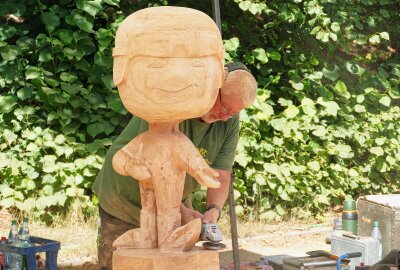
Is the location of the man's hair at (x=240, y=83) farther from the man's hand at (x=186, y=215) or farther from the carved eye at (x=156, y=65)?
the carved eye at (x=156, y=65)

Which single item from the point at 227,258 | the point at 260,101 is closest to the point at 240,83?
the point at 227,258

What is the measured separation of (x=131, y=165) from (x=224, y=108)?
69 cm

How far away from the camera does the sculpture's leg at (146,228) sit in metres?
2.72

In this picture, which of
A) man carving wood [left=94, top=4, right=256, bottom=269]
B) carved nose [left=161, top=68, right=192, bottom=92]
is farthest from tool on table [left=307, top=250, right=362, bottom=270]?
carved nose [left=161, top=68, right=192, bottom=92]

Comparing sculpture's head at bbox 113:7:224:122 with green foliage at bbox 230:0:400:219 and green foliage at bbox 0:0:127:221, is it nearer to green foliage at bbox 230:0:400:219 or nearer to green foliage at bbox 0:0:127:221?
green foliage at bbox 0:0:127:221

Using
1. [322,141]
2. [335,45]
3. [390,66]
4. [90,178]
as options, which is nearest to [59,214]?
[90,178]

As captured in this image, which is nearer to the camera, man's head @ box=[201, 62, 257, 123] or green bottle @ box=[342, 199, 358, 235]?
man's head @ box=[201, 62, 257, 123]

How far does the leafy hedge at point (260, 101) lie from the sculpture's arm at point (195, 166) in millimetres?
3976

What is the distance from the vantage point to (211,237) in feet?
8.96

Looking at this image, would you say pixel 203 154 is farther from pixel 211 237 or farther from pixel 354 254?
pixel 354 254

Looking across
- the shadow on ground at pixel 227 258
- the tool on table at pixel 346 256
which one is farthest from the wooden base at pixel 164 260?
the shadow on ground at pixel 227 258

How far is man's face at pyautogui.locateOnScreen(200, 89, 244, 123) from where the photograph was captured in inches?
124

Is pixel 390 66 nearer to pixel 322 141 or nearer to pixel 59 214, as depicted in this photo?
pixel 322 141

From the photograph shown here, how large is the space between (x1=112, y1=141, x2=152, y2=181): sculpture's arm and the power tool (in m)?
0.31
